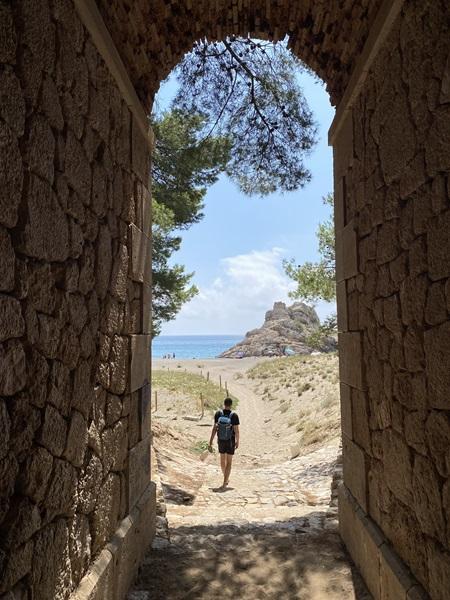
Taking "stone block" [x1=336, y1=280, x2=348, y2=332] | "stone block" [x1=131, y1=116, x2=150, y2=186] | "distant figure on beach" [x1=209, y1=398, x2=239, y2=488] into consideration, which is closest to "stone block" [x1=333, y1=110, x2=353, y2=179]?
"stone block" [x1=336, y1=280, x2=348, y2=332]

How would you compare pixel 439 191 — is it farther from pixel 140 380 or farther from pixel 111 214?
pixel 140 380

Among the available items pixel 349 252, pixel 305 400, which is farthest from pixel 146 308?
pixel 305 400

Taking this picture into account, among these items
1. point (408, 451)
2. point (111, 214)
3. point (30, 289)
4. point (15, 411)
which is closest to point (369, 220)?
point (408, 451)

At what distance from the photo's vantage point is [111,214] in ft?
9.59

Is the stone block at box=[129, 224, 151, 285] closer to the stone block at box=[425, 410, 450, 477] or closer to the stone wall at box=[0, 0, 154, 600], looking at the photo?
the stone wall at box=[0, 0, 154, 600]

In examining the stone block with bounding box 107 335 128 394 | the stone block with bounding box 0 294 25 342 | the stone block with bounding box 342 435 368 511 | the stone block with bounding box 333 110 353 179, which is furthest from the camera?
the stone block with bounding box 333 110 353 179

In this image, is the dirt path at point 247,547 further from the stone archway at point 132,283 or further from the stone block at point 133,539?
the stone archway at point 132,283

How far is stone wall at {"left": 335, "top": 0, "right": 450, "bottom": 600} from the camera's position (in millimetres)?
2051

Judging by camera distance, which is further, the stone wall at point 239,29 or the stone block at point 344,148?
the stone block at point 344,148

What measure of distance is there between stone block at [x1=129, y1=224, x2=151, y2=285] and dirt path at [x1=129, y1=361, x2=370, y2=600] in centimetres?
208

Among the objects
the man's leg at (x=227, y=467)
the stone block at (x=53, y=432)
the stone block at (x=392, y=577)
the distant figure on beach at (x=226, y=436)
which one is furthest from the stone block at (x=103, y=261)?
the man's leg at (x=227, y=467)

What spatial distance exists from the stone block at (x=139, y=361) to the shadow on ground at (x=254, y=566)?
1298 mm

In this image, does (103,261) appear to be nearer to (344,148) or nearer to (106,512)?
(106,512)

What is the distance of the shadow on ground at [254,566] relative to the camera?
3.14 metres
